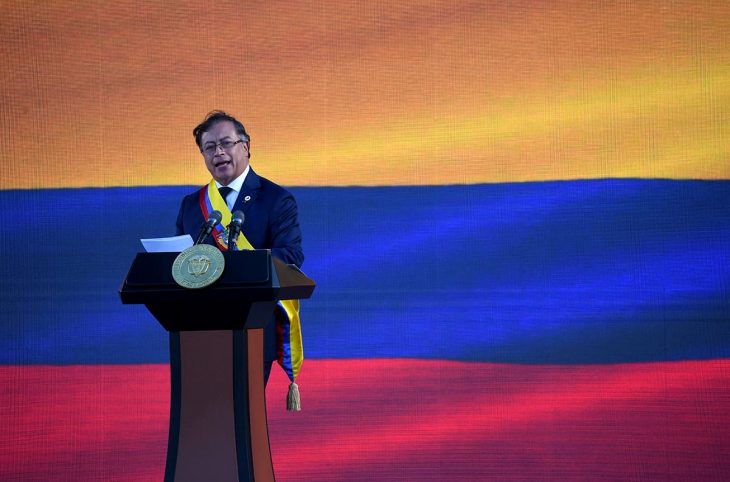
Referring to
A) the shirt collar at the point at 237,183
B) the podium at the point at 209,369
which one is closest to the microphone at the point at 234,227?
the podium at the point at 209,369

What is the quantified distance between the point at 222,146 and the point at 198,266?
58cm

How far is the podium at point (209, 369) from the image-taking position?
1.92m

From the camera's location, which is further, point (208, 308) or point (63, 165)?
point (63, 165)

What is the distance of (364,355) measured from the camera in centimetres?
333

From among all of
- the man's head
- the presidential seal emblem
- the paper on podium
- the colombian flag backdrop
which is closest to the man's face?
the man's head

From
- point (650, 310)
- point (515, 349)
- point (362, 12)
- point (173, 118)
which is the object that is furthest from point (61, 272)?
point (650, 310)

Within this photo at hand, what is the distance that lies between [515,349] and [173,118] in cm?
165

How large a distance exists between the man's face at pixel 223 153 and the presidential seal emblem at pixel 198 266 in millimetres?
524

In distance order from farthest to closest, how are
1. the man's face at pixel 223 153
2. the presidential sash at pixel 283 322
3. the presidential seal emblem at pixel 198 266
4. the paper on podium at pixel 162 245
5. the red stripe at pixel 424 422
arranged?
the red stripe at pixel 424 422 < the man's face at pixel 223 153 < the presidential sash at pixel 283 322 < the paper on podium at pixel 162 245 < the presidential seal emblem at pixel 198 266

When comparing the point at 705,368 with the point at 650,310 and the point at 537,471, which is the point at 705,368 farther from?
the point at 537,471

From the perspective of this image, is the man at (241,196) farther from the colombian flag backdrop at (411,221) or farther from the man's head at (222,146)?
the colombian flag backdrop at (411,221)

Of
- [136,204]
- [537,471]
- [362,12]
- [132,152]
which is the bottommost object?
[537,471]

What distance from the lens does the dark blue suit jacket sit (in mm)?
2342

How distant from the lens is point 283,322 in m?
2.29
